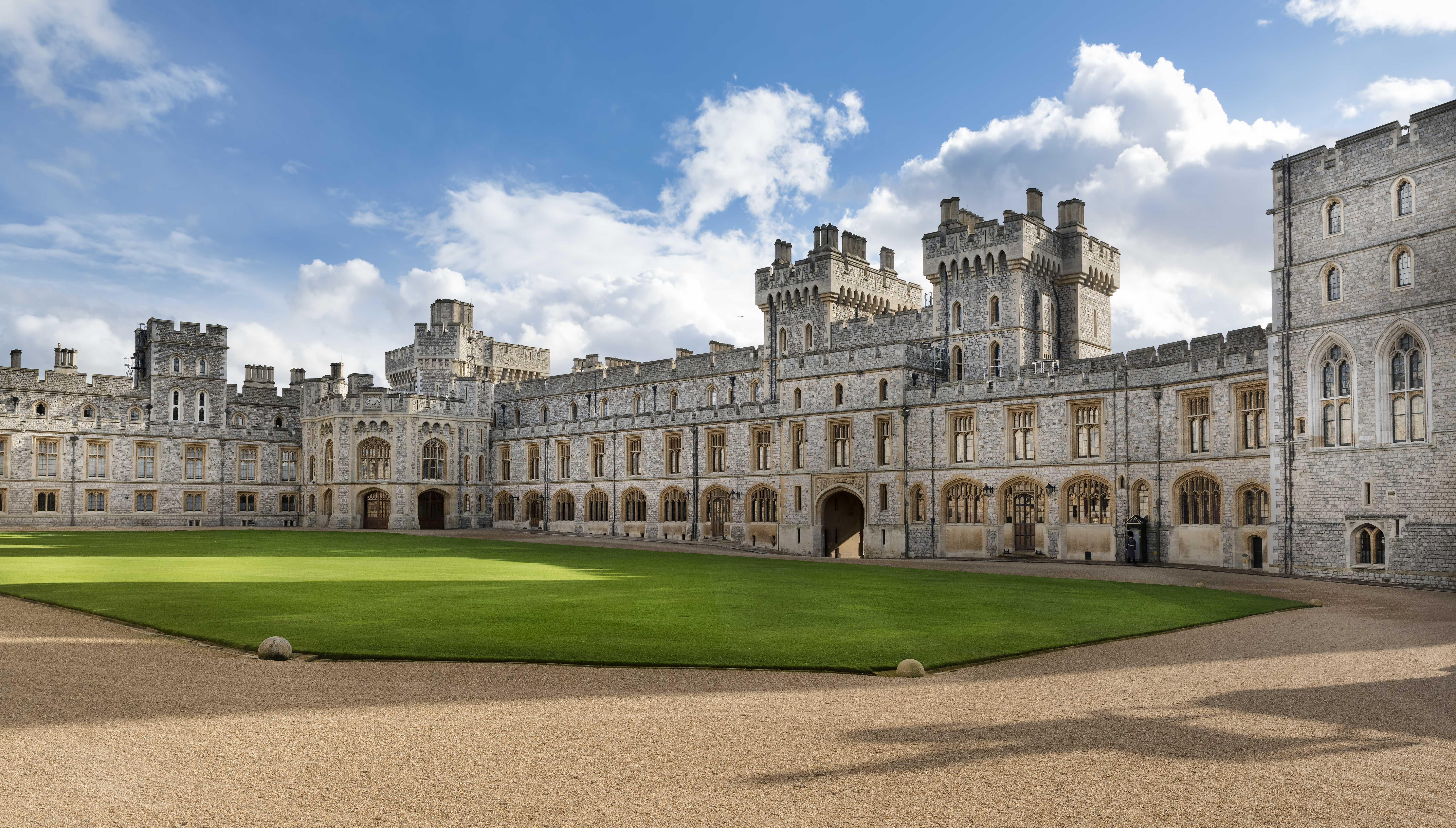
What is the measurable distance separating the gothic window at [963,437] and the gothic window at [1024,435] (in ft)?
5.19

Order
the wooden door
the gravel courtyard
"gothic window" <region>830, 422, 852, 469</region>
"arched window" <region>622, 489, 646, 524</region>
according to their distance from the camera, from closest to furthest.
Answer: the gravel courtyard < the wooden door < "gothic window" <region>830, 422, 852, 469</region> < "arched window" <region>622, 489, 646, 524</region>

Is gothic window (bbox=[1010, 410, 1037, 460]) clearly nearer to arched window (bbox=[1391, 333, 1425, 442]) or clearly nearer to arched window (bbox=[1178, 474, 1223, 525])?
arched window (bbox=[1178, 474, 1223, 525])

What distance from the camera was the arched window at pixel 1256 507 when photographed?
3048 cm

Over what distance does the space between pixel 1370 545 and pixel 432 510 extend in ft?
150

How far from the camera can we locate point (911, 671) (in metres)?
10.8

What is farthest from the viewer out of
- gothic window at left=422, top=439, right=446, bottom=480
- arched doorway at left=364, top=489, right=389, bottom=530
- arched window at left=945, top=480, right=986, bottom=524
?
gothic window at left=422, top=439, right=446, bottom=480

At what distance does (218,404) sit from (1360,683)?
6135 cm

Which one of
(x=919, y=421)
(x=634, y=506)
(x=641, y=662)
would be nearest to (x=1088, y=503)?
(x=919, y=421)

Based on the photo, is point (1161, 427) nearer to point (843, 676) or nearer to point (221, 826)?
point (843, 676)

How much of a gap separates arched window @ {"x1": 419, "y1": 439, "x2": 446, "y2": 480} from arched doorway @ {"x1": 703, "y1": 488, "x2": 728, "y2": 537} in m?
17.4

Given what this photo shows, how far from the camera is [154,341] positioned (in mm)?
57156

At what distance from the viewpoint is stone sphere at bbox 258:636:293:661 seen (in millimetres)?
11109

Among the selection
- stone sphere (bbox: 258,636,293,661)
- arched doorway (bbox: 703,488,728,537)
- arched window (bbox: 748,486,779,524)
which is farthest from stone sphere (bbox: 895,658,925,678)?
arched doorway (bbox: 703,488,728,537)

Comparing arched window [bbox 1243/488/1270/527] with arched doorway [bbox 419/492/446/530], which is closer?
arched window [bbox 1243/488/1270/527]
